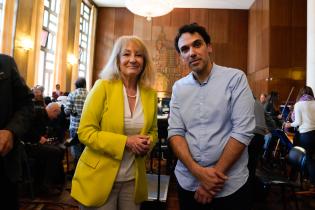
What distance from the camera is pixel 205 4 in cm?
1295

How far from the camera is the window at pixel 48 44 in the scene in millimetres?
9359

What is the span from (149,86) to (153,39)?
483 inches

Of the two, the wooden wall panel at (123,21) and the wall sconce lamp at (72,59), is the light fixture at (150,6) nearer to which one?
the wall sconce lamp at (72,59)

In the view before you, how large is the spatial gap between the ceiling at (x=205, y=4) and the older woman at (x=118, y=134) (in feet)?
39.1

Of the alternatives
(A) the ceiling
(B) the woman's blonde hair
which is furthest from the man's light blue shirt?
(A) the ceiling

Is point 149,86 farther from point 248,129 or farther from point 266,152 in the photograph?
point 266,152

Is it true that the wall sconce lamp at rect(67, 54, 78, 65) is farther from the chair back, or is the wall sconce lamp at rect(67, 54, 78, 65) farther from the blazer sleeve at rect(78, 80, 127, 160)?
the blazer sleeve at rect(78, 80, 127, 160)

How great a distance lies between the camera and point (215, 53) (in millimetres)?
13391

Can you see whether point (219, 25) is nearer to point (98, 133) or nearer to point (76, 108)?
point (76, 108)

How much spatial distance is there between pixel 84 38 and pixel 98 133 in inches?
480

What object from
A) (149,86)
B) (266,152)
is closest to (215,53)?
(266,152)

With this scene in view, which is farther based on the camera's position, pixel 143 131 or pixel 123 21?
pixel 123 21

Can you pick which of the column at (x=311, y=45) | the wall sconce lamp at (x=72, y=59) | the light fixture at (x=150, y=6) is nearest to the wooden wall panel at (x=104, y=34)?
the wall sconce lamp at (x=72, y=59)

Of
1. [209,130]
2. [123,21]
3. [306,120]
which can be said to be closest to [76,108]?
[209,130]
